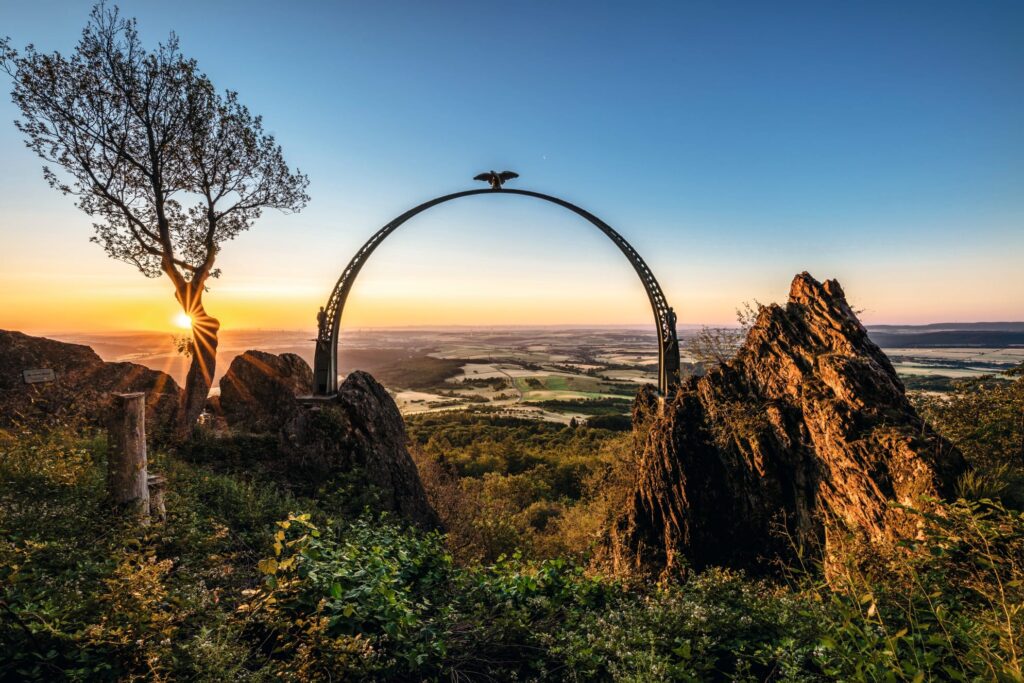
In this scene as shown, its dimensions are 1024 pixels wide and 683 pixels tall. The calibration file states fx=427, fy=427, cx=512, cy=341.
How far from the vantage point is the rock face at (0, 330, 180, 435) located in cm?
1027

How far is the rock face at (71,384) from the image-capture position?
404 inches

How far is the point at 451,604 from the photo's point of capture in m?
4.63

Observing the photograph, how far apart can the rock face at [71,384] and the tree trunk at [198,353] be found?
0.61 meters

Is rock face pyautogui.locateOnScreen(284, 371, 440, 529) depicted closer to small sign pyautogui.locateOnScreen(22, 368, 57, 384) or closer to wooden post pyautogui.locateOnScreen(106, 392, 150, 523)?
wooden post pyautogui.locateOnScreen(106, 392, 150, 523)

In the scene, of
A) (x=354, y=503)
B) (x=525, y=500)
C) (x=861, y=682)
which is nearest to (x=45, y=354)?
(x=354, y=503)

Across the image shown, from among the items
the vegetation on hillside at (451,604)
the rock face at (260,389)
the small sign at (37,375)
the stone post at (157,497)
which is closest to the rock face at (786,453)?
the vegetation on hillside at (451,604)

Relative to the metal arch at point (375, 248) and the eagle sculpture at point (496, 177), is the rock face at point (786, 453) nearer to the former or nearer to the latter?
the metal arch at point (375, 248)

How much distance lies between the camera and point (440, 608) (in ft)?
15.0

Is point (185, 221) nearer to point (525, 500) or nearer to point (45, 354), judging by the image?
point (45, 354)

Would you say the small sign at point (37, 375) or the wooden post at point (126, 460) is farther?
the small sign at point (37, 375)

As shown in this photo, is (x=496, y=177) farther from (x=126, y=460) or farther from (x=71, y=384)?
(x=71, y=384)

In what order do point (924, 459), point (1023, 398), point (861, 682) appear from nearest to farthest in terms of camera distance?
point (861, 682)
point (924, 459)
point (1023, 398)

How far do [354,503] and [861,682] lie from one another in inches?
309

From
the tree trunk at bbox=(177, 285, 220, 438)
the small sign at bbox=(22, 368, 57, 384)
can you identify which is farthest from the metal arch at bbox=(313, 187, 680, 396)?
the small sign at bbox=(22, 368, 57, 384)
